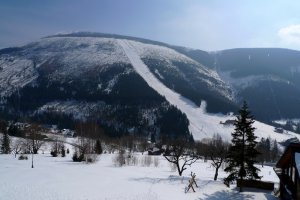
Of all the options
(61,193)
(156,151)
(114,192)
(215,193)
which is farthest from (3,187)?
(156,151)

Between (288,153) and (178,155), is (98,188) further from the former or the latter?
(288,153)

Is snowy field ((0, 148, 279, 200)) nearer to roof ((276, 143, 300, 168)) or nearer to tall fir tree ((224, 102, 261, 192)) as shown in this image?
tall fir tree ((224, 102, 261, 192))

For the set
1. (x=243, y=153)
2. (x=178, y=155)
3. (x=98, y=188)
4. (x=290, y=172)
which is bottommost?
(x=98, y=188)

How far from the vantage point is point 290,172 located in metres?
39.5

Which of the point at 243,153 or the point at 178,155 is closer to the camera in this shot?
the point at 243,153

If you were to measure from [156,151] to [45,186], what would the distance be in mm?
128065

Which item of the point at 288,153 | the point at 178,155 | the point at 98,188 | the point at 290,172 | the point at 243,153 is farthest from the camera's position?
the point at 178,155

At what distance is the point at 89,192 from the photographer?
176 ft

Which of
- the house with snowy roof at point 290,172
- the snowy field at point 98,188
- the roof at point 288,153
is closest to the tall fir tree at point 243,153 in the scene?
the snowy field at point 98,188

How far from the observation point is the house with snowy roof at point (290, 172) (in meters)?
35.1

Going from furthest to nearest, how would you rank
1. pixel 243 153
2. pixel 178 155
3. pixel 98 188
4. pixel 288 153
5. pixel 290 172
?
pixel 178 155
pixel 243 153
pixel 98 188
pixel 288 153
pixel 290 172

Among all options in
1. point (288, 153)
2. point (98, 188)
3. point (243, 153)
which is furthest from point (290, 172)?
point (98, 188)

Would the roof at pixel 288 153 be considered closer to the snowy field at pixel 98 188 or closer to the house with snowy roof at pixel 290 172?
the house with snowy roof at pixel 290 172

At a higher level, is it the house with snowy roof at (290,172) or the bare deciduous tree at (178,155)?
the house with snowy roof at (290,172)
